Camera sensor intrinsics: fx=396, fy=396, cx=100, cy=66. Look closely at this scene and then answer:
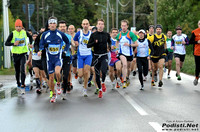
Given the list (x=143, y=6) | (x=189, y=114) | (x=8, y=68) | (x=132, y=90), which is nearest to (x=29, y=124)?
(x=189, y=114)

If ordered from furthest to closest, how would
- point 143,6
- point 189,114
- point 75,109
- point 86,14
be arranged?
point 86,14, point 143,6, point 75,109, point 189,114

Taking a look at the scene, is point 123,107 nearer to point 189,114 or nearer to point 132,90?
point 189,114

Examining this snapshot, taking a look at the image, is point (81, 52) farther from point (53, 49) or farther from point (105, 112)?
point (105, 112)

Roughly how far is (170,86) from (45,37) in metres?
5.50

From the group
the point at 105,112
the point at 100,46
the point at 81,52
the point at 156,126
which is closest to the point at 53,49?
the point at 81,52

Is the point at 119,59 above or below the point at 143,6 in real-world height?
below

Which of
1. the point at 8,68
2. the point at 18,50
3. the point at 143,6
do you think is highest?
the point at 143,6

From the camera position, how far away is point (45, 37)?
32.7 feet

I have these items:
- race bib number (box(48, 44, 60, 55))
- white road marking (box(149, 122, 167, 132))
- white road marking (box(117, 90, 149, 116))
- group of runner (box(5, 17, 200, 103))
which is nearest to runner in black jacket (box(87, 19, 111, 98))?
group of runner (box(5, 17, 200, 103))

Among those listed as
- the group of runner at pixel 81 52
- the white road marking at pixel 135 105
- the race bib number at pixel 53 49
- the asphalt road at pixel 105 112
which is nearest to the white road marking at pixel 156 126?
the asphalt road at pixel 105 112

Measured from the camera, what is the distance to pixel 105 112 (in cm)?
846

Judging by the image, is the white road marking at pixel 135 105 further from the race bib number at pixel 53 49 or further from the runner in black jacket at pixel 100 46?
the race bib number at pixel 53 49

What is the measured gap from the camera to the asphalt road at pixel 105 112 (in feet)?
23.0

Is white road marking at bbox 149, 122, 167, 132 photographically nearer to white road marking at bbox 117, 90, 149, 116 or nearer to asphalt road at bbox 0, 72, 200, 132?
asphalt road at bbox 0, 72, 200, 132
